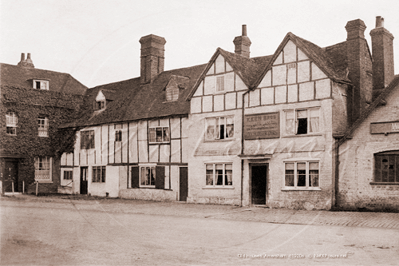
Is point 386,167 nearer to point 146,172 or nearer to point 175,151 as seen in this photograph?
point 175,151

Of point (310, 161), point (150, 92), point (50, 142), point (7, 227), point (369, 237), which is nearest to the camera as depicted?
point (369, 237)

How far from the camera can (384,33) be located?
72.0 feet

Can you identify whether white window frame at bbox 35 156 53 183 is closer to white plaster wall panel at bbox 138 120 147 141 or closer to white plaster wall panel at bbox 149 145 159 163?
white plaster wall panel at bbox 138 120 147 141

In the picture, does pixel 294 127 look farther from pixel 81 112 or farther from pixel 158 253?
pixel 81 112

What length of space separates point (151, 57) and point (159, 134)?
21.9 feet

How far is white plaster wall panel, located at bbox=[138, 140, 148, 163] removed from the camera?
28562 mm

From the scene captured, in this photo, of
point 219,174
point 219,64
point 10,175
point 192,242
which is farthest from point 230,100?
point 10,175

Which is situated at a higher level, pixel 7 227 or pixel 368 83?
pixel 368 83

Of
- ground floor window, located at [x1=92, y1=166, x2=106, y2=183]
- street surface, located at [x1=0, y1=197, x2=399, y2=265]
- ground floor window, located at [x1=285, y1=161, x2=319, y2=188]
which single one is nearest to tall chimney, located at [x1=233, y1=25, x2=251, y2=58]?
ground floor window, located at [x1=285, y1=161, x2=319, y2=188]

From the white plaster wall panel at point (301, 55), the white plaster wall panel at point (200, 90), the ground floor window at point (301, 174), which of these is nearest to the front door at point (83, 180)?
the white plaster wall panel at point (200, 90)

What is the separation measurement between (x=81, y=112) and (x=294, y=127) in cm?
1867

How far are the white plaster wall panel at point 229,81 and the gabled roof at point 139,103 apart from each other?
2901 mm

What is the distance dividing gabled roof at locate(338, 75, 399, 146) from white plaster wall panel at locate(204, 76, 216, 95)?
7.55m

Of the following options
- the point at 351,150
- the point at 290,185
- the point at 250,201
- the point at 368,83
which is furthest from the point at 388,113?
the point at 250,201
